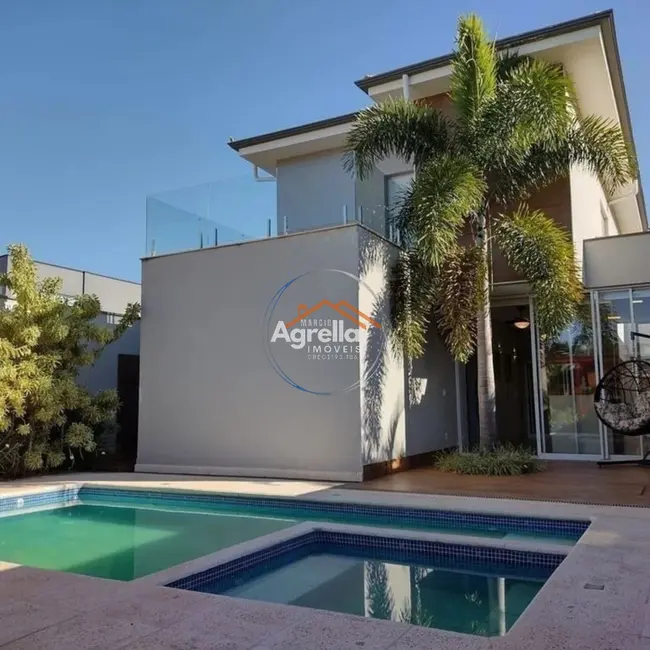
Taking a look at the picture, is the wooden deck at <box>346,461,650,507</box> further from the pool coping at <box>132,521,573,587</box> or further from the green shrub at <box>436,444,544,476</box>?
the pool coping at <box>132,521,573,587</box>

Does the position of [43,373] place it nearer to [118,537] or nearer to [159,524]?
[159,524]

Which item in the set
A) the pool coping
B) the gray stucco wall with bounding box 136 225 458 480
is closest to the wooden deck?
the gray stucco wall with bounding box 136 225 458 480

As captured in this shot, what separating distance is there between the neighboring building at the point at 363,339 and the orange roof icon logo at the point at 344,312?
4.6 inches

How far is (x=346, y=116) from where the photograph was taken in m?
14.2

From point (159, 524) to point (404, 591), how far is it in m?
4.00

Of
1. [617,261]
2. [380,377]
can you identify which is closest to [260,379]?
[380,377]

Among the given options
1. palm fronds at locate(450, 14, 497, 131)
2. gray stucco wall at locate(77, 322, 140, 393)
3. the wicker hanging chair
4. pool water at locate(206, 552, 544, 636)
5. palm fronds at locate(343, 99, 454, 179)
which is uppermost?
palm fronds at locate(450, 14, 497, 131)

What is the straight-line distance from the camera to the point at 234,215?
1181 centimetres

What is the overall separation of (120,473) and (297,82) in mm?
10333

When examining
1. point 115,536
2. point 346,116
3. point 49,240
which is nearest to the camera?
point 115,536

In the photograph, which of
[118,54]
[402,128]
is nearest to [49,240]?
[118,54]

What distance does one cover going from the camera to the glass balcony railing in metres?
11.3

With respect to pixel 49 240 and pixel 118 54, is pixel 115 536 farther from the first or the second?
pixel 49 240

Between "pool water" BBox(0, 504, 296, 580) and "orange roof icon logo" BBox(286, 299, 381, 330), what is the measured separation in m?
3.59
